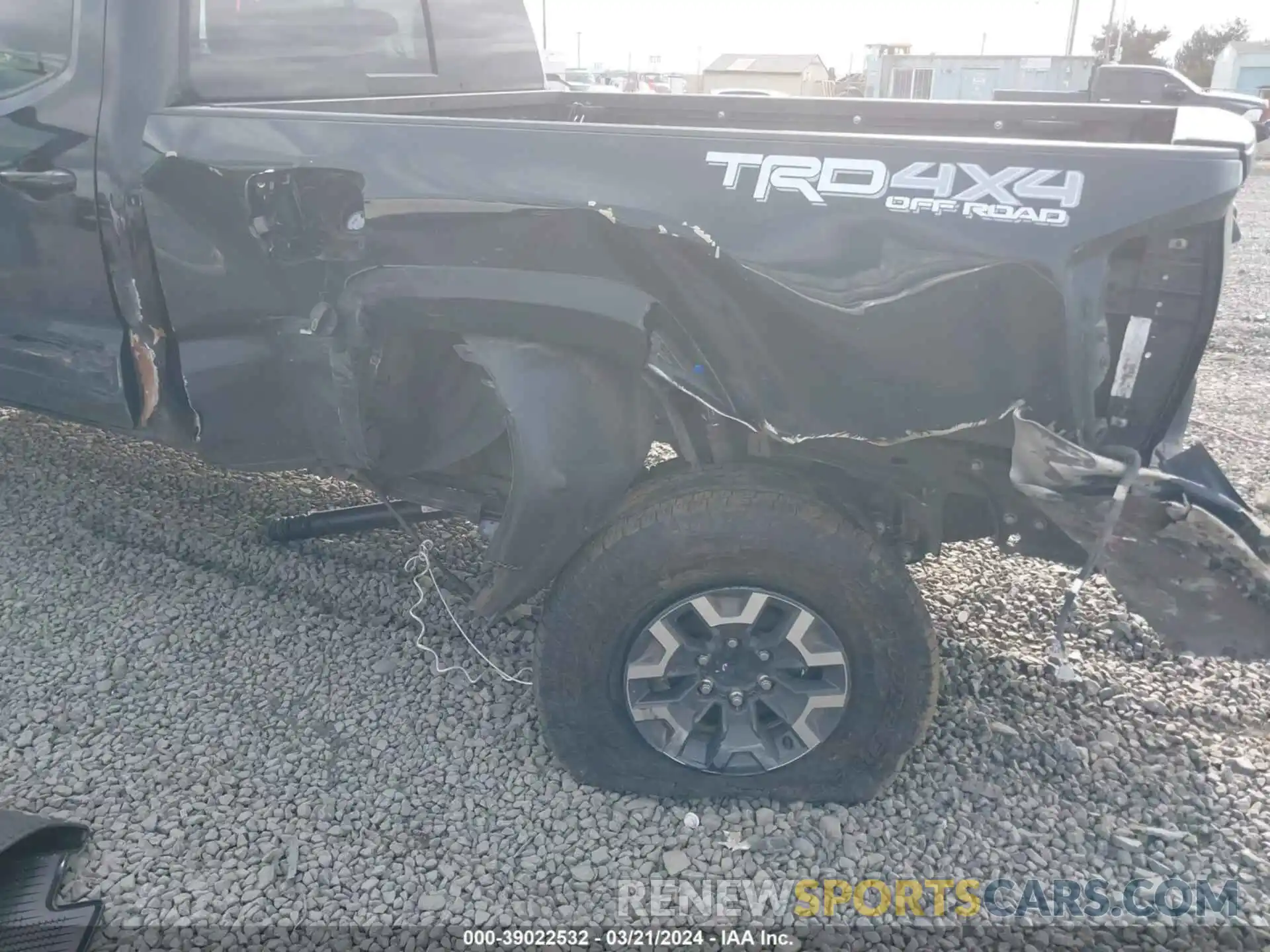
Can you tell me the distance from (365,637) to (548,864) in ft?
3.81

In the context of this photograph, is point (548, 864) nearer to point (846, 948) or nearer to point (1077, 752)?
point (846, 948)

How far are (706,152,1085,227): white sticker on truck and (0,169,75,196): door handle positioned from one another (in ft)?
6.12

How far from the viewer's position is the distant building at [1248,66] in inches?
1246

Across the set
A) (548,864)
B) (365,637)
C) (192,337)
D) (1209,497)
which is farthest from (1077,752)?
(192,337)

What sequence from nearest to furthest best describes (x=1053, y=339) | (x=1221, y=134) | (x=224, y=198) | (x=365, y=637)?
(x=1053, y=339), (x=1221, y=134), (x=224, y=198), (x=365, y=637)

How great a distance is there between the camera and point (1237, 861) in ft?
7.79

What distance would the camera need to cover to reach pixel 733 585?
2373mm

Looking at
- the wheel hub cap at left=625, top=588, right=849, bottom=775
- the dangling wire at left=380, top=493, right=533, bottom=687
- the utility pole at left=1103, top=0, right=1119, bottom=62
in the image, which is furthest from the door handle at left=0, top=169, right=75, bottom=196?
the utility pole at left=1103, top=0, right=1119, bottom=62

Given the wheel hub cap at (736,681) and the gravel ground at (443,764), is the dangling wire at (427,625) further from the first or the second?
the wheel hub cap at (736,681)

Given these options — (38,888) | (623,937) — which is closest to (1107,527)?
(623,937)

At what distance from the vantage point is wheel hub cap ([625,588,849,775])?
7.86 ft

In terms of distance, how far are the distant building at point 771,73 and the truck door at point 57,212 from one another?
111 ft

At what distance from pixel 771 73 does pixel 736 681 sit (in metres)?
38.2
